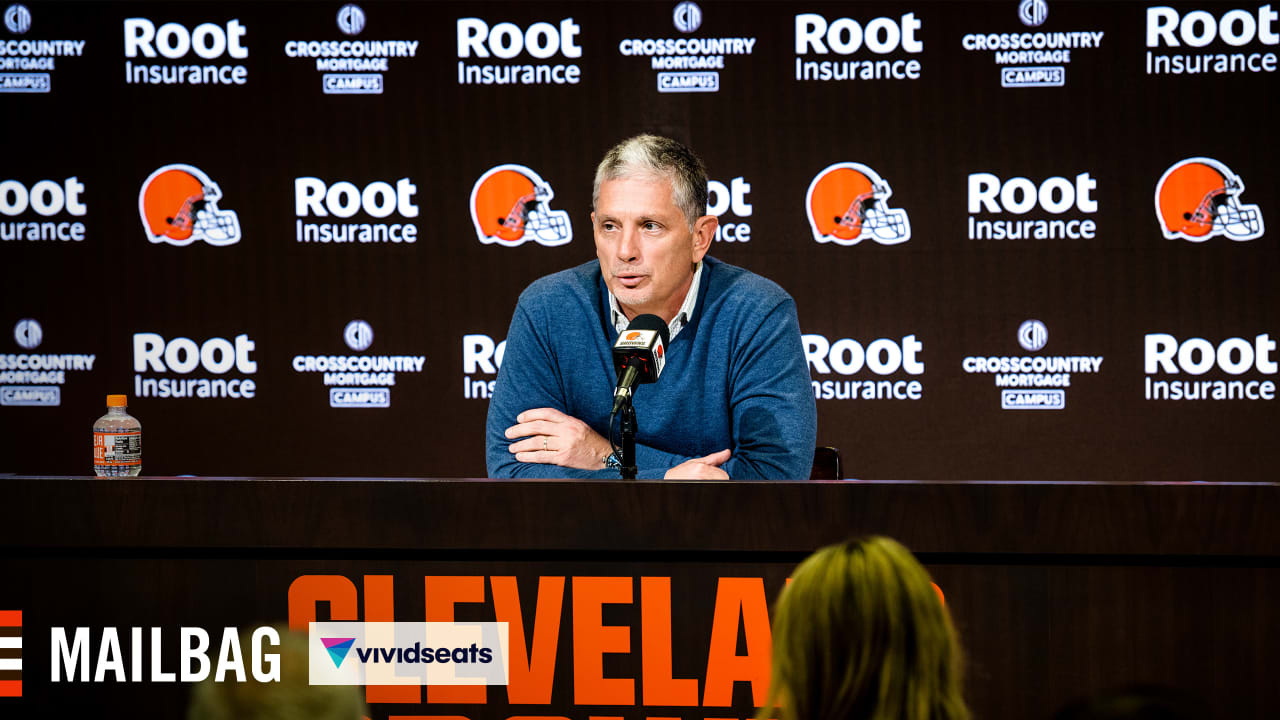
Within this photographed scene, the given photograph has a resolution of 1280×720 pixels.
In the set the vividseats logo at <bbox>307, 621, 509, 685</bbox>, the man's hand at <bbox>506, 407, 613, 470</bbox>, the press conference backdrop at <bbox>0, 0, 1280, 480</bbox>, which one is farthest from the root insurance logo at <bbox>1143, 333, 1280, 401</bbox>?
the vividseats logo at <bbox>307, 621, 509, 685</bbox>

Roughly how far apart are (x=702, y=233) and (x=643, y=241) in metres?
0.17

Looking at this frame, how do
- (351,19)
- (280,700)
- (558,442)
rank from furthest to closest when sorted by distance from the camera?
(351,19) < (558,442) < (280,700)

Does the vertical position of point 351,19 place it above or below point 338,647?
above

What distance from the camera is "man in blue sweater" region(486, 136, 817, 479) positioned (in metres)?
2.45

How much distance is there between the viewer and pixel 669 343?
2473mm

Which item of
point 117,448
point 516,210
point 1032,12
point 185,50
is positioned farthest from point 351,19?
point 1032,12

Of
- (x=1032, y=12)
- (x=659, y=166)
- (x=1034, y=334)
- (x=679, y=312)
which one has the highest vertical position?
(x=1032, y=12)

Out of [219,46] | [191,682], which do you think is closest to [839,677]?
[191,682]

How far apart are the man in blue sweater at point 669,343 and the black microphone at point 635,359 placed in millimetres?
485

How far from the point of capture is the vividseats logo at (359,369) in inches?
163

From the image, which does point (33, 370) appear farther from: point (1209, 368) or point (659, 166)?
point (1209, 368)

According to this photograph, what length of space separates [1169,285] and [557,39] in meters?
2.59

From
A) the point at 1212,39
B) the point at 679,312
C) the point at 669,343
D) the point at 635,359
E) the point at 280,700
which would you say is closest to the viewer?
the point at 280,700

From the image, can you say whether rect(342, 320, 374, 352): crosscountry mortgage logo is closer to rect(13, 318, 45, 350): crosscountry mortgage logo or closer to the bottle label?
rect(13, 318, 45, 350): crosscountry mortgage logo
